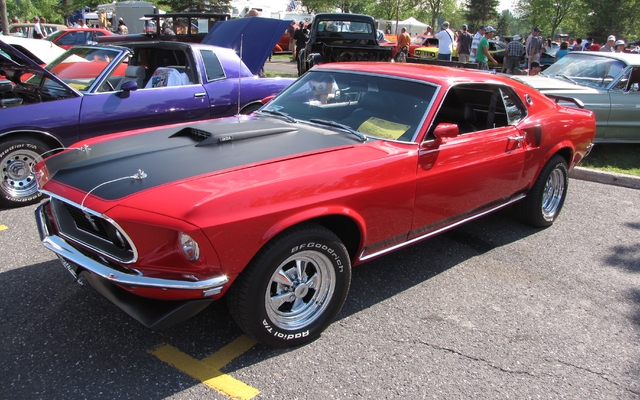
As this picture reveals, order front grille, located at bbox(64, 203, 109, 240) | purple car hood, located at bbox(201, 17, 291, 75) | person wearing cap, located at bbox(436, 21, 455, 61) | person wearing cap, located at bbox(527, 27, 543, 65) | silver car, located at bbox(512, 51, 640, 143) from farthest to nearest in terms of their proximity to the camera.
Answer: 1. person wearing cap, located at bbox(436, 21, 455, 61)
2. person wearing cap, located at bbox(527, 27, 543, 65)
3. silver car, located at bbox(512, 51, 640, 143)
4. purple car hood, located at bbox(201, 17, 291, 75)
5. front grille, located at bbox(64, 203, 109, 240)

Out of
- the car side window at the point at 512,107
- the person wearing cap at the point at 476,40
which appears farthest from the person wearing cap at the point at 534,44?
the car side window at the point at 512,107

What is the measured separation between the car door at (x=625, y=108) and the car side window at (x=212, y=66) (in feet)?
18.9

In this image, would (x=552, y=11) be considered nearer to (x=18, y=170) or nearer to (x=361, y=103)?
(x=361, y=103)

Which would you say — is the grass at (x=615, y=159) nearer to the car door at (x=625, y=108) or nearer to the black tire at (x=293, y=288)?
the car door at (x=625, y=108)

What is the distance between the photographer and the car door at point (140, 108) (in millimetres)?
5156

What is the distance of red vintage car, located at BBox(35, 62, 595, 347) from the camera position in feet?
7.82

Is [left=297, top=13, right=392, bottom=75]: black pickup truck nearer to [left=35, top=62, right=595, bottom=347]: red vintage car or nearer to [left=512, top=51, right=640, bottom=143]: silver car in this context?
[left=512, top=51, right=640, bottom=143]: silver car

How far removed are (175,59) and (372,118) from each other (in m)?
3.66

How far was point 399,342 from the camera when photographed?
2.96m

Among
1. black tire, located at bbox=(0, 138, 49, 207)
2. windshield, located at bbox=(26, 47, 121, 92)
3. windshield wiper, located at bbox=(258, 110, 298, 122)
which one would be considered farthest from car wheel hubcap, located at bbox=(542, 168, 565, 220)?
black tire, located at bbox=(0, 138, 49, 207)

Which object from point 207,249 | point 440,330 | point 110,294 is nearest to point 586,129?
point 440,330

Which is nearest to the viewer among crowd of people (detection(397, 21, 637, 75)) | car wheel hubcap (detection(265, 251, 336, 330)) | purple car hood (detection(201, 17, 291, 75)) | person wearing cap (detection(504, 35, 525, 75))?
car wheel hubcap (detection(265, 251, 336, 330))

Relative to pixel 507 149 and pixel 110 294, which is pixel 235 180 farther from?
pixel 507 149

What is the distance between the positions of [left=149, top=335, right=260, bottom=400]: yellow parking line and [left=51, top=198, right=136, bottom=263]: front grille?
640 millimetres
